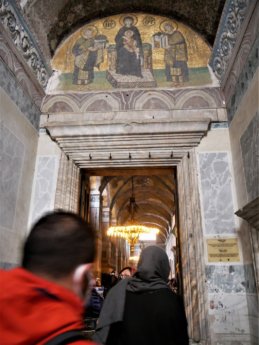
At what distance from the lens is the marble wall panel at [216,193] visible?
421 cm

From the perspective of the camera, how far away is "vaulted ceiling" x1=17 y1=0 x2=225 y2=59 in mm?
5086

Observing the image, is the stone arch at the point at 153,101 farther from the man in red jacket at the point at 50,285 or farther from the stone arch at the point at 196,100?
the man in red jacket at the point at 50,285

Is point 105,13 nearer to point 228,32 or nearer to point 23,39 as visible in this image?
point 23,39

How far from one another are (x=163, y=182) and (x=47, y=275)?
1481cm

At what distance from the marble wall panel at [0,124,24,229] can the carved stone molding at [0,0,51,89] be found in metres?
1.34

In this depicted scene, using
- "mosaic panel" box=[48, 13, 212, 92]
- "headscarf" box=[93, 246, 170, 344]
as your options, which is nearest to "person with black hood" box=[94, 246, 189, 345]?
"headscarf" box=[93, 246, 170, 344]

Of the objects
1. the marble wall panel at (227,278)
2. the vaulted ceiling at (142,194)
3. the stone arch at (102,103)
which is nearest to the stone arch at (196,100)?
the stone arch at (102,103)

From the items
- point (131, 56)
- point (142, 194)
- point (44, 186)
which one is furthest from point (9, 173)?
point (142, 194)

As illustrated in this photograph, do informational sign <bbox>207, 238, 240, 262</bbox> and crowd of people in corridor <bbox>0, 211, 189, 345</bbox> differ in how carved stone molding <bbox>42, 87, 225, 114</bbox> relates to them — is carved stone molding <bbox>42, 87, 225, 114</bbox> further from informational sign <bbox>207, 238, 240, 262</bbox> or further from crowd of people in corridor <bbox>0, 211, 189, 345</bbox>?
crowd of people in corridor <bbox>0, 211, 189, 345</bbox>

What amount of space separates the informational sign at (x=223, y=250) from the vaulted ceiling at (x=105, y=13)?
3.67m

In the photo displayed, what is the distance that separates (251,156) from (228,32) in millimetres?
1999

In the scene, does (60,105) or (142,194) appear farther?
(142,194)

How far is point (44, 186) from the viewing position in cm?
466

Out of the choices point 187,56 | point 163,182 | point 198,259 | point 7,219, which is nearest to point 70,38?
point 187,56
